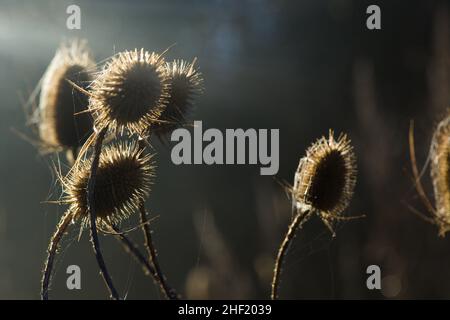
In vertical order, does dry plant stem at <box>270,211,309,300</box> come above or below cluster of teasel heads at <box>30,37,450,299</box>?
below

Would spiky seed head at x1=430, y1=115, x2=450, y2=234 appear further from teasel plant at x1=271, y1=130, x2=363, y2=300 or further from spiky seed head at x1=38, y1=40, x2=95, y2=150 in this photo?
spiky seed head at x1=38, y1=40, x2=95, y2=150

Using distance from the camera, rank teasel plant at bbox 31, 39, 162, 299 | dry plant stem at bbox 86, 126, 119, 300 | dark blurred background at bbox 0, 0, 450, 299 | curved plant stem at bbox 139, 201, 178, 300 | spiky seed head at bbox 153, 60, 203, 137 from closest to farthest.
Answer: dry plant stem at bbox 86, 126, 119, 300, curved plant stem at bbox 139, 201, 178, 300, spiky seed head at bbox 153, 60, 203, 137, teasel plant at bbox 31, 39, 162, 299, dark blurred background at bbox 0, 0, 450, 299

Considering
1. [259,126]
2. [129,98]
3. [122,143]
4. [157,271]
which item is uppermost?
[259,126]

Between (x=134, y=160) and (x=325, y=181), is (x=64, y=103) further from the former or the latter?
(x=325, y=181)

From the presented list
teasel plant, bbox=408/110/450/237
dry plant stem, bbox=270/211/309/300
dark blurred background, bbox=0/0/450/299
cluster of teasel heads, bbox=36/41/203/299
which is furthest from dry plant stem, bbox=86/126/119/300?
dark blurred background, bbox=0/0/450/299

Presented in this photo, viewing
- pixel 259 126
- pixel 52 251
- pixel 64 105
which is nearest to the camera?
pixel 52 251

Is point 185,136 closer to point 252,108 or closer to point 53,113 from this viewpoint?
point 53,113

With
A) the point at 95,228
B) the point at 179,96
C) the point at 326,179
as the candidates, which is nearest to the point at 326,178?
the point at 326,179

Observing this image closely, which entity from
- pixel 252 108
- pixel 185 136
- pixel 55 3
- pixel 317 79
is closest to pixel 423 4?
pixel 317 79

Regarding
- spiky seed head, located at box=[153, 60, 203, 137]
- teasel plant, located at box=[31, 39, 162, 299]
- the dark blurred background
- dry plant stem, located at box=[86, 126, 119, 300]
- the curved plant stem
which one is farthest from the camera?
the dark blurred background
